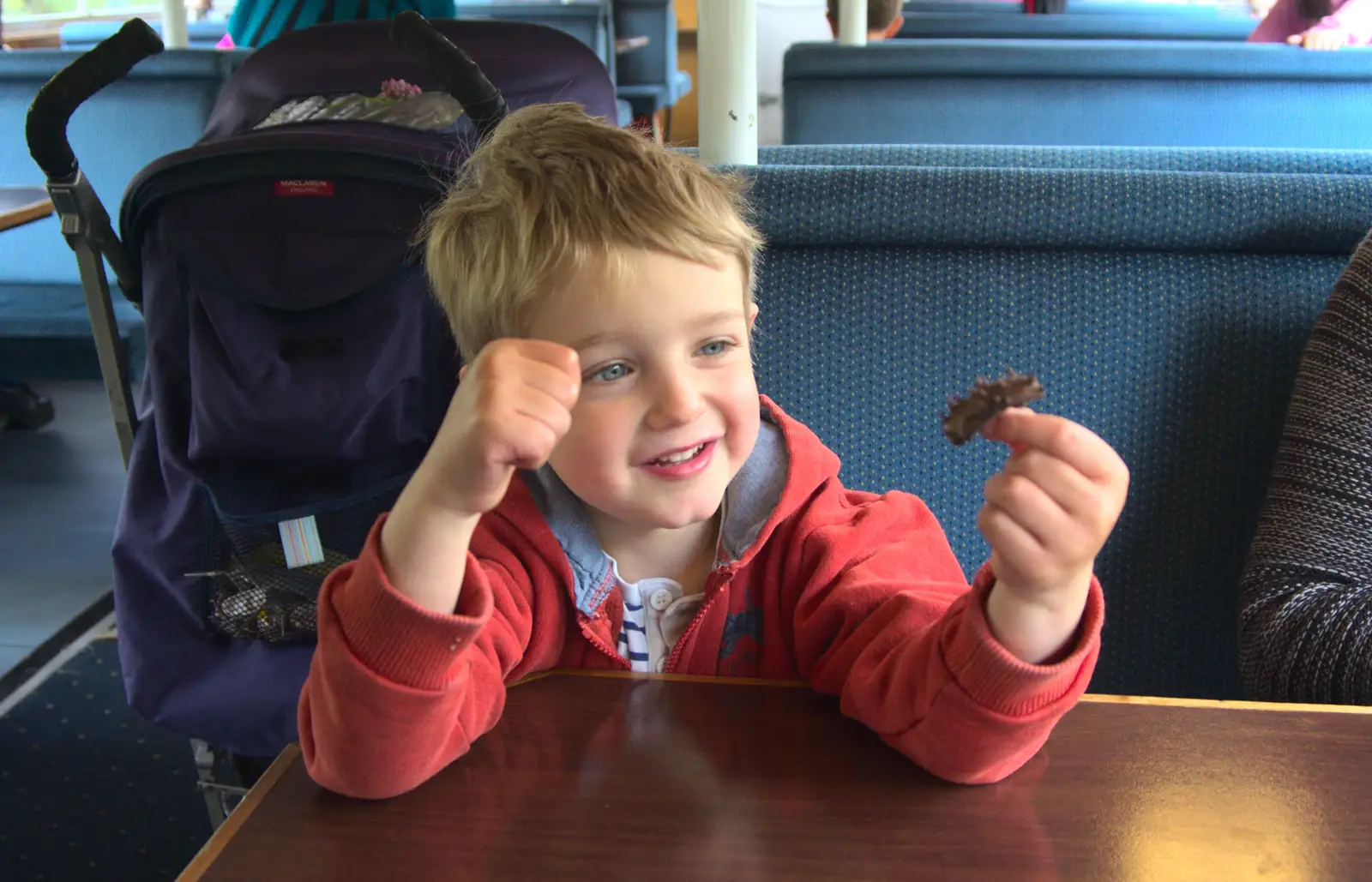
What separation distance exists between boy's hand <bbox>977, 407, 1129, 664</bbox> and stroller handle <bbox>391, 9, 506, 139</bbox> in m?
0.91

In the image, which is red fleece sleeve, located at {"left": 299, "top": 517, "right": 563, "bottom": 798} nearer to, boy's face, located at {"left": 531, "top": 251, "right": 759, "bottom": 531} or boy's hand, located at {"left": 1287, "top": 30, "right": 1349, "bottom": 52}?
boy's face, located at {"left": 531, "top": 251, "right": 759, "bottom": 531}

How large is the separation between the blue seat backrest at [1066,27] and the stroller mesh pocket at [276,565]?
379 cm

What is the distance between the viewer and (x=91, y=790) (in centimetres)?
200

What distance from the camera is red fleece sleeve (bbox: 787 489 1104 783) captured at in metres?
0.74

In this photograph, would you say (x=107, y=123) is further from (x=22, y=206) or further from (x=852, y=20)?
(x=852, y=20)

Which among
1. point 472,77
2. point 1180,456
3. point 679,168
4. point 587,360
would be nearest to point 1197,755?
point 587,360

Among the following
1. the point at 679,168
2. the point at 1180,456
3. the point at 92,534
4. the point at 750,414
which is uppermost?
the point at 679,168

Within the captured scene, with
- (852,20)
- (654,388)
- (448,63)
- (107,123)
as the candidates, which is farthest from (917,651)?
(107,123)

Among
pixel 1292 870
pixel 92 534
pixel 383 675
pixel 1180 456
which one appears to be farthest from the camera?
pixel 92 534

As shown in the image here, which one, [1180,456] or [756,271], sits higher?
[756,271]

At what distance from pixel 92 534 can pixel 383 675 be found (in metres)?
2.61

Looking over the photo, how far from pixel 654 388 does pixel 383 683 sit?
296 millimetres

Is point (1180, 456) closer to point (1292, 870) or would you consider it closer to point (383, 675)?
point (1292, 870)

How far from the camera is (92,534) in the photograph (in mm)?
2961
